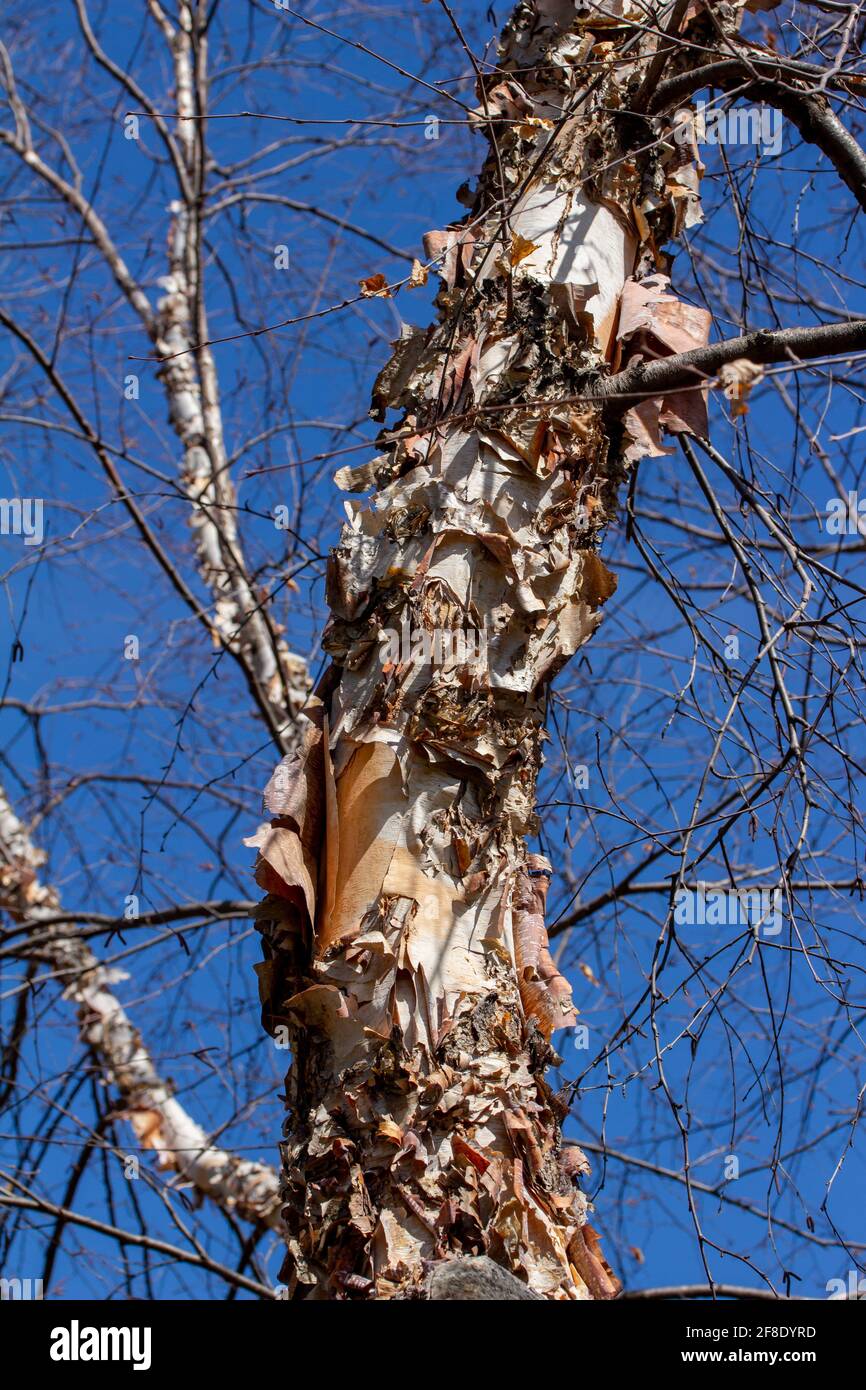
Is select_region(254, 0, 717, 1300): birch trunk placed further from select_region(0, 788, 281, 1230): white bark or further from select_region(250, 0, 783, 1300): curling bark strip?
select_region(0, 788, 281, 1230): white bark

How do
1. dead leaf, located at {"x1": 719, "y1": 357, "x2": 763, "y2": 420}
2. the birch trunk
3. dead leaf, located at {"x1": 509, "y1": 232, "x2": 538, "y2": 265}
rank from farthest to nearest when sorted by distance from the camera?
dead leaf, located at {"x1": 509, "y1": 232, "x2": 538, "y2": 265}, the birch trunk, dead leaf, located at {"x1": 719, "y1": 357, "x2": 763, "y2": 420}

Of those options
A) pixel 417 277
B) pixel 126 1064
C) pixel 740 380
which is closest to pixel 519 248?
pixel 417 277

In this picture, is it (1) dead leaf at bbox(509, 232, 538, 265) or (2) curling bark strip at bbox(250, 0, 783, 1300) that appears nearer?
(2) curling bark strip at bbox(250, 0, 783, 1300)

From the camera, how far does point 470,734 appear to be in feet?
5.63

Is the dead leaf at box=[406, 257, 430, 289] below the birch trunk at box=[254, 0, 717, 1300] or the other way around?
the other way around

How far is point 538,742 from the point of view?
1845 mm

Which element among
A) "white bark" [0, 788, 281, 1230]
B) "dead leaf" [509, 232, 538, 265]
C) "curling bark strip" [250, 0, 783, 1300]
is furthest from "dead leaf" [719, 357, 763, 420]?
"white bark" [0, 788, 281, 1230]

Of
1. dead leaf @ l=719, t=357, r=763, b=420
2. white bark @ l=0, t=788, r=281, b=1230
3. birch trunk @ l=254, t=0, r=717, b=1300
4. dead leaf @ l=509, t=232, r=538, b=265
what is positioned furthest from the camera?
white bark @ l=0, t=788, r=281, b=1230

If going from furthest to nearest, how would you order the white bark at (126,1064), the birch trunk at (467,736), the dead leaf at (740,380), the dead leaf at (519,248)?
the white bark at (126,1064) → the dead leaf at (519,248) → the birch trunk at (467,736) → the dead leaf at (740,380)

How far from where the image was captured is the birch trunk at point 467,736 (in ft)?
4.98

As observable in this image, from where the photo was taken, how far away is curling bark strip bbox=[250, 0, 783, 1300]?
4.98 feet

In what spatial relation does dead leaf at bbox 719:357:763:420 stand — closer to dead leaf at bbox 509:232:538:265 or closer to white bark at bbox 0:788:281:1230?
dead leaf at bbox 509:232:538:265

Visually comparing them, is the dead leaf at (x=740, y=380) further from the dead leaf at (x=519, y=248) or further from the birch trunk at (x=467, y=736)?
the dead leaf at (x=519, y=248)

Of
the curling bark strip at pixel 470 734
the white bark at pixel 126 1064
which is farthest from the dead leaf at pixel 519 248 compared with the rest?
the white bark at pixel 126 1064
